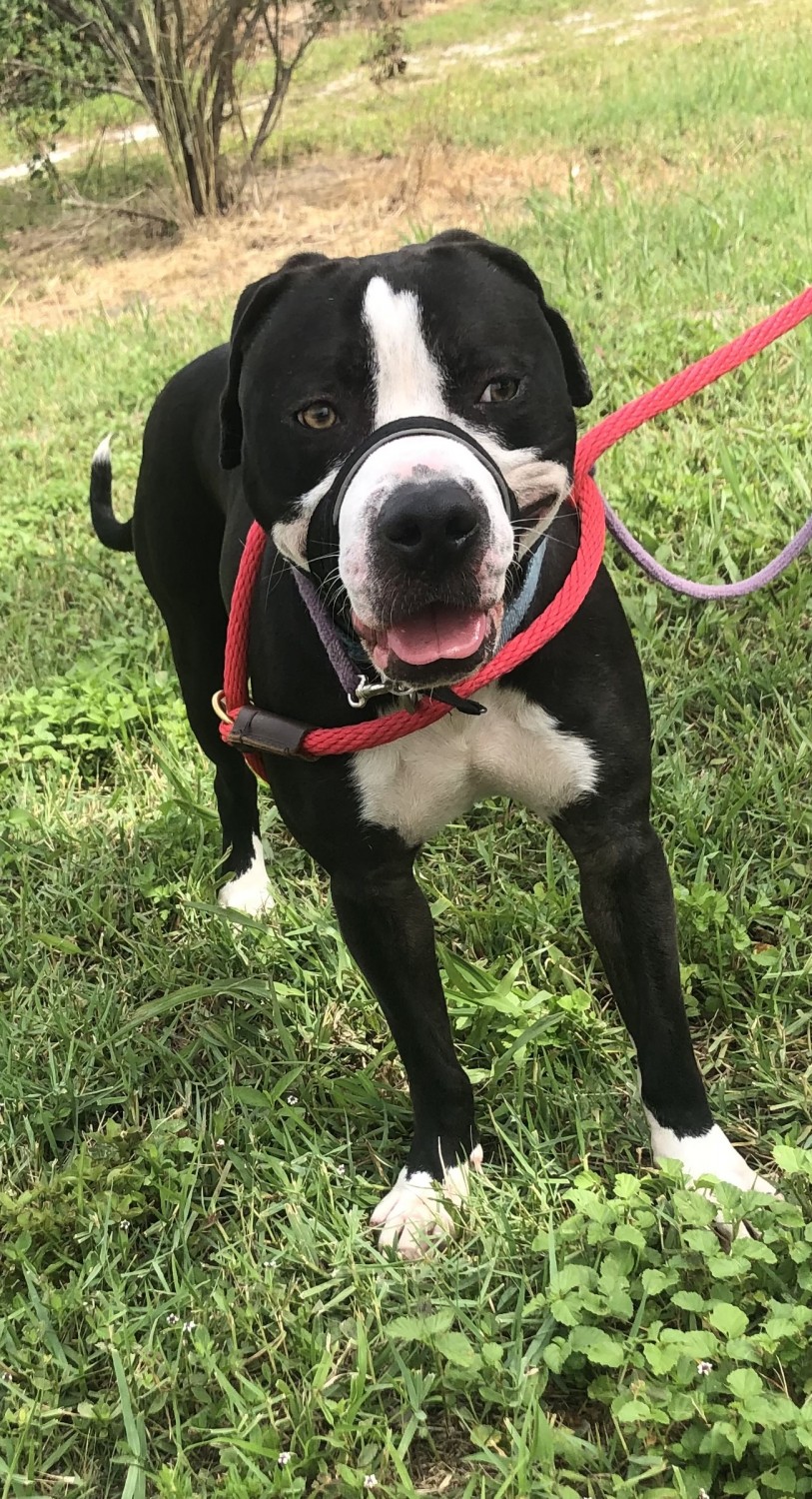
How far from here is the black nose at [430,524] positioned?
1471 mm

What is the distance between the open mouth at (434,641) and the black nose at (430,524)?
9 cm

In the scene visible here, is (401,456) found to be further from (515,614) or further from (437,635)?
(515,614)

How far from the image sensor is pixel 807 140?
6707 millimetres

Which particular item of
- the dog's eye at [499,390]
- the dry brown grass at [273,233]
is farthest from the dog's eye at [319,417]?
the dry brown grass at [273,233]

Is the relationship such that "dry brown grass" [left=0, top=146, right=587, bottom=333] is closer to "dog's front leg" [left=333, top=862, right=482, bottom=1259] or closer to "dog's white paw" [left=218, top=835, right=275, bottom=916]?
"dog's white paw" [left=218, top=835, right=275, bottom=916]

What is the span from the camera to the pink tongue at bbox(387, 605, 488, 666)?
1.60 metres

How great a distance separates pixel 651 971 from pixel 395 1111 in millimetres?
615

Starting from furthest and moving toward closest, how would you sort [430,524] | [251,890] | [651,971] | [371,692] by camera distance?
[251,890]
[651,971]
[371,692]
[430,524]

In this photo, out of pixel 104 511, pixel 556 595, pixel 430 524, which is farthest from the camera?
pixel 104 511

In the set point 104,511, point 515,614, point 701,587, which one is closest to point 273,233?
point 104,511

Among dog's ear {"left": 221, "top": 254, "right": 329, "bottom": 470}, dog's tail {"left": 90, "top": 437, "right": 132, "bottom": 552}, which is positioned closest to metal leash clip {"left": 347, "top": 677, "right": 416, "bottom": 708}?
dog's ear {"left": 221, "top": 254, "right": 329, "bottom": 470}

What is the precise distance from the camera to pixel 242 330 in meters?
1.85

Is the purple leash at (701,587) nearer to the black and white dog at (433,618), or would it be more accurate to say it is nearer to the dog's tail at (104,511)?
the black and white dog at (433,618)

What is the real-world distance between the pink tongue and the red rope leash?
0.13 metres
